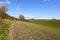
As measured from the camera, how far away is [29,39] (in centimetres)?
1627

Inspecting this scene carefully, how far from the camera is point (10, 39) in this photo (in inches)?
640

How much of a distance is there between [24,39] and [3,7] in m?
27.9

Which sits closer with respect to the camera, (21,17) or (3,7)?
(3,7)

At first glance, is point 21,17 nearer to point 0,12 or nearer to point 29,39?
point 0,12

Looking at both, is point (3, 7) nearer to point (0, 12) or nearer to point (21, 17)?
point (0, 12)

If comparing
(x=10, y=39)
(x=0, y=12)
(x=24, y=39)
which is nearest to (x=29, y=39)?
(x=24, y=39)

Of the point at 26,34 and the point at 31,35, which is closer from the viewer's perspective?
the point at 31,35

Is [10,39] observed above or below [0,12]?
below

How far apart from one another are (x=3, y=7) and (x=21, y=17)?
80327 millimetres

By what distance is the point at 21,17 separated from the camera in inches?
4847

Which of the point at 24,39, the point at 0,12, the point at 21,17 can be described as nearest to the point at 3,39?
the point at 24,39

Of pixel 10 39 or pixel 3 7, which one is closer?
pixel 10 39

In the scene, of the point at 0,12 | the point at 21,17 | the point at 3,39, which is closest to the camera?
the point at 3,39

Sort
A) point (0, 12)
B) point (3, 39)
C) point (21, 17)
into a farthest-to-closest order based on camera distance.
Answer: point (21, 17) < point (0, 12) < point (3, 39)
